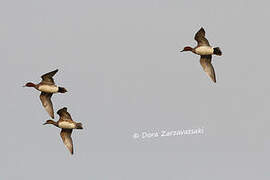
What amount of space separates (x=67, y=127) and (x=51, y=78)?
5.48 feet

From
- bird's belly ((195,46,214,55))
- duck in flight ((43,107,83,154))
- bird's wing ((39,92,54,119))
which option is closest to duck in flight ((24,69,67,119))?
bird's wing ((39,92,54,119))

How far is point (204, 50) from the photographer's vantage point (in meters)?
33.8

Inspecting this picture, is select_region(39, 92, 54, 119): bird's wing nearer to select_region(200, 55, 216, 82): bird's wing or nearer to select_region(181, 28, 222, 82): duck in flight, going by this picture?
select_region(181, 28, 222, 82): duck in flight

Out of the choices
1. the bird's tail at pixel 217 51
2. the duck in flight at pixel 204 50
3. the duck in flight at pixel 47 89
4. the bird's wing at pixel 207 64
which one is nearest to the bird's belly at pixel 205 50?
the duck in flight at pixel 204 50

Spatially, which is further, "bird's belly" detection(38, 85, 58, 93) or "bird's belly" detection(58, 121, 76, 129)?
"bird's belly" detection(58, 121, 76, 129)

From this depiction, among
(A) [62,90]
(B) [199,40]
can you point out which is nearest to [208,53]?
(B) [199,40]

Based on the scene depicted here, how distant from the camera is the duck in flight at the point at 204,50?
110 feet

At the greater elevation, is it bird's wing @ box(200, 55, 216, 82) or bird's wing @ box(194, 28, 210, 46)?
bird's wing @ box(194, 28, 210, 46)

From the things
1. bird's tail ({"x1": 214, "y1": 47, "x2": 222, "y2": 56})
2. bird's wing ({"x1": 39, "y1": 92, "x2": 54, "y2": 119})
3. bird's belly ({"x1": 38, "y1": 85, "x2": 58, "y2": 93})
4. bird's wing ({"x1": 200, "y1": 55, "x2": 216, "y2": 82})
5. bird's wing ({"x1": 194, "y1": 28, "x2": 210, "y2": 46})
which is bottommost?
bird's wing ({"x1": 39, "y1": 92, "x2": 54, "y2": 119})

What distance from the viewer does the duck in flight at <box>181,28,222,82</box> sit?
110 ft

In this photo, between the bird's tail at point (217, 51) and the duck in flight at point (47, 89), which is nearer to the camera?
the bird's tail at point (217, 51)

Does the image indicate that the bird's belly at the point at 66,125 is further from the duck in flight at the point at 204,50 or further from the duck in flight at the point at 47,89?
the duck in flight at the point at 204,50

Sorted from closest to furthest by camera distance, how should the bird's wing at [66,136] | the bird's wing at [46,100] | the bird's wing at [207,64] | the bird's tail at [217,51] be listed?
the bird's tail at [217,51]
the bird's wing at [207,64]
the bird's wing at [46,100]
the bird's wing at [66,136]

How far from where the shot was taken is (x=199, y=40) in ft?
111
